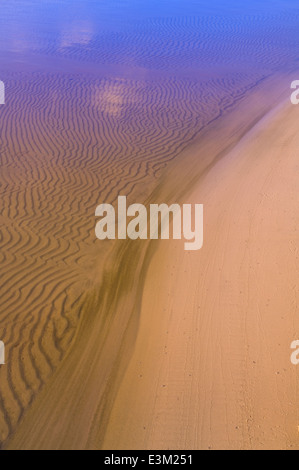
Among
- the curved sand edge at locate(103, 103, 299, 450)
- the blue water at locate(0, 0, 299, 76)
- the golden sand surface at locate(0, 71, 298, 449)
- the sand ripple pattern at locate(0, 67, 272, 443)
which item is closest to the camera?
the curved sand edge at locate(103, 103, 299, 450)

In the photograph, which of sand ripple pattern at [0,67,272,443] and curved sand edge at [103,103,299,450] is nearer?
curved sand edge at [103,103,299,450]

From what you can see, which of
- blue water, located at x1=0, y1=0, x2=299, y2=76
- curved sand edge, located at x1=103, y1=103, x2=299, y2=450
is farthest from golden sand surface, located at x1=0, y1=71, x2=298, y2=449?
blue water, located at x1=0, y1=0, x2=299, y2=76

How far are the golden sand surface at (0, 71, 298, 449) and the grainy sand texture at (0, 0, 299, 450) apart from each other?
0.9 inches

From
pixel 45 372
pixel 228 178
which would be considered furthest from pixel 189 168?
pixel 45 372

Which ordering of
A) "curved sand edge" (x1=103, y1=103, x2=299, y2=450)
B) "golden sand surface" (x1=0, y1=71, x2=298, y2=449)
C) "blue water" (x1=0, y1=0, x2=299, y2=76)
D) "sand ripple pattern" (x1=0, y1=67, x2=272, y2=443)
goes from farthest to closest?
"blue water" (x1=0, y1=0, x2=299, y2=76) → "sand ripple pattern" (x1=0, y1=67, x2=272, y2=443) → "golden sand surface" (x1=0, y1=71, x2=298, y2=449) → "curved sand edge" (x1=103, y1=103, x2=299, y2=450)

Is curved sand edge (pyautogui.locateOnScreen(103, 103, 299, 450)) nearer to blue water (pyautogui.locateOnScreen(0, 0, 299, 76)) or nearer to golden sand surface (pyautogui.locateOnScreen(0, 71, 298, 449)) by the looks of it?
golden sand surface (pyautogui.locateOnScreen(0, 71, 298, 449))

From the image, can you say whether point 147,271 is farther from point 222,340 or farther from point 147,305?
point 222,340

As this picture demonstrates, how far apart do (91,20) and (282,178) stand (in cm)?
2285

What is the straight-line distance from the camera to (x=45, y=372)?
5.73 meters

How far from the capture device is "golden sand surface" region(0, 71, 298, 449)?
16.7 ft

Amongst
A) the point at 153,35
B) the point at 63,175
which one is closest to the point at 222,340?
the point at 63,175

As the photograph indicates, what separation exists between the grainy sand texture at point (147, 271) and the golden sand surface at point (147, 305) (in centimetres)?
2

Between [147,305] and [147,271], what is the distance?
2.85 ft

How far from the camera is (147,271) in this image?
294 inches
